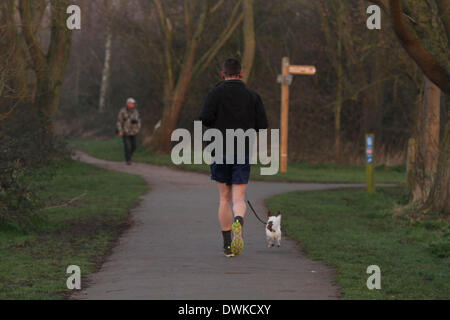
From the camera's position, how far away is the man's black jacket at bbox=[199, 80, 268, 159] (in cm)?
915

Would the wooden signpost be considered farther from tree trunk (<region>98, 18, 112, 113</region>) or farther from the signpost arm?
tree trunk (<region>98, 18, 112, 113</region>)

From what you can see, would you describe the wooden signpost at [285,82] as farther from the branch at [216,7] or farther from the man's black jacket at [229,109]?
the man's black jacket at [229,109]

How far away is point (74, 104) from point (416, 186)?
42.4m

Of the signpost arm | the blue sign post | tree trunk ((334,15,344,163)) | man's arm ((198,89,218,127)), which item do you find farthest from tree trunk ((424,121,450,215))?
tree trunk ((334,15,344,163))

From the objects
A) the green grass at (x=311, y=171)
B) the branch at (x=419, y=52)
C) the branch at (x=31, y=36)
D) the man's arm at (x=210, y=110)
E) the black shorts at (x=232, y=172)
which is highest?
the branch at (x=31, y=36)

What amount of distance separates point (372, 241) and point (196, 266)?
339 cm

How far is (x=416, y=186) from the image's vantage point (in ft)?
49.4

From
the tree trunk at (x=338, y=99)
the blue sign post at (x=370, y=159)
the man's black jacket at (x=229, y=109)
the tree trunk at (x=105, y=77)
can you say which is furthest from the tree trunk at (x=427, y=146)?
the tree trunk at (x=105, y=77)

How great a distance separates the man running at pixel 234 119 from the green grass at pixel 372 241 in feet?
3.68

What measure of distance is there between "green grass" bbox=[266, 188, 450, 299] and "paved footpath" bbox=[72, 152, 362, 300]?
0.31 m

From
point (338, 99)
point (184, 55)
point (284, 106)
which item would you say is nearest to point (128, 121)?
point (284, 106)

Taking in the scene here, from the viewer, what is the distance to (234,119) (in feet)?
30.0

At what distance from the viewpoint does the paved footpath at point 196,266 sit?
24.1ft
